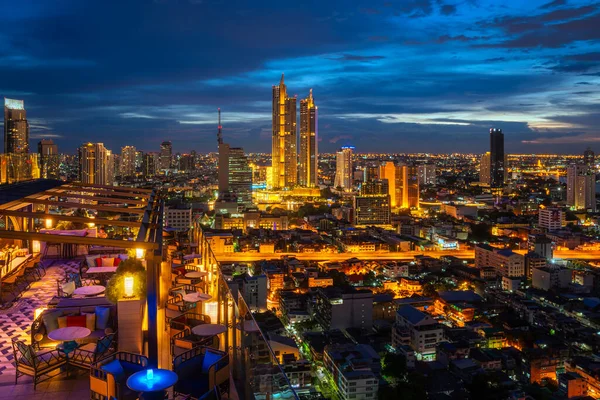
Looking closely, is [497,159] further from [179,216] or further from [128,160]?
[179,216]

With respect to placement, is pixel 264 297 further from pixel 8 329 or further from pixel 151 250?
pixel 151 250

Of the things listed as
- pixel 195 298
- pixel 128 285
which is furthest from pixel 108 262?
pixel 128 285

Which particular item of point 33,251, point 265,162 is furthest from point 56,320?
point 265,162

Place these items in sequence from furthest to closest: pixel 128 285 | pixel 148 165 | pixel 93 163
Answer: pixel 148 165 < pixel 93 163 < pixel 128 285

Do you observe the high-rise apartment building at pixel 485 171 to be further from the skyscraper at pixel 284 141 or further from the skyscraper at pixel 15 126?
the skyscraper at pixel 15 126

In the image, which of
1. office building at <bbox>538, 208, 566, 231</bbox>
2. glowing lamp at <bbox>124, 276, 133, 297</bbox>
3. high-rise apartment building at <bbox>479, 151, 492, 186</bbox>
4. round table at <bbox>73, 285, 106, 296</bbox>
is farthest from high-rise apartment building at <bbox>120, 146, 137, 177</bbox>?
glowing lamp at <bbox>124, 276, 133, 297</bbox>
